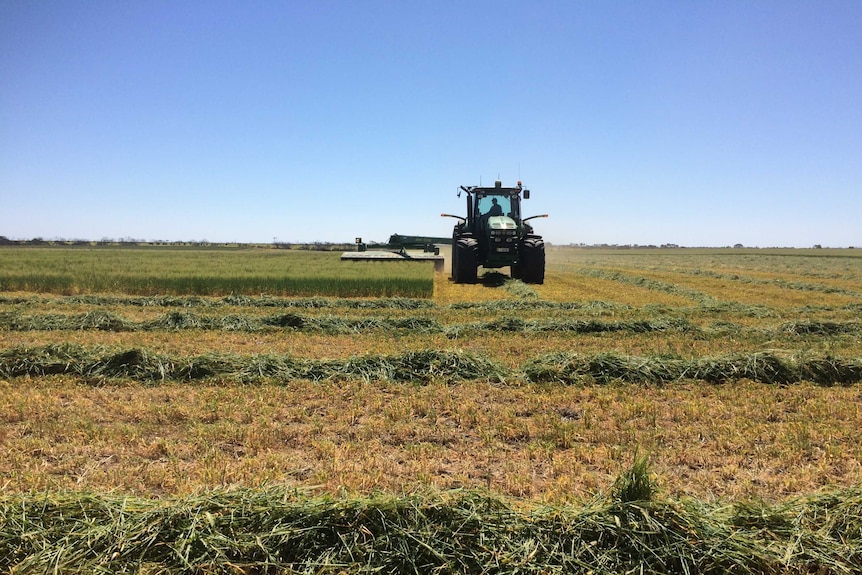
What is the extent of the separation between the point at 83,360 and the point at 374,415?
447cm

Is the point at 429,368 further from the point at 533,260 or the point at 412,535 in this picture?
the point at 533,260

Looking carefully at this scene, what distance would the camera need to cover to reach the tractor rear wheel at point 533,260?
19062 mm

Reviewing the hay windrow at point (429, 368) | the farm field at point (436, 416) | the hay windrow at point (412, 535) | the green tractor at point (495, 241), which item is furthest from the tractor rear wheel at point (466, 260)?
the hay windrow at point (412, 535)

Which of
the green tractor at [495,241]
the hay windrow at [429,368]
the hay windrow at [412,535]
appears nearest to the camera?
the hay windrow at [412,535]

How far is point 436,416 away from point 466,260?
13.7 m

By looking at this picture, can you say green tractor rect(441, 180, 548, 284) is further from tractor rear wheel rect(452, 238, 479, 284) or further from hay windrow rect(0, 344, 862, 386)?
hay windrow rect(0, 344, 862, 386)

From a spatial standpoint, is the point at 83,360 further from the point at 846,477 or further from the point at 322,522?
the point at 846,477

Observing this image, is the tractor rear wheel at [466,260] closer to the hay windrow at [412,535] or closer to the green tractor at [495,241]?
the green tractor at [495,241]

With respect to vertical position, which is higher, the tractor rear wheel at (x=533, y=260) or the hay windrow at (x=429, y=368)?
the tractor rear wheel at (x=533, y=260)

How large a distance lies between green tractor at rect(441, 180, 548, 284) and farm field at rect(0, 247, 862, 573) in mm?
7257

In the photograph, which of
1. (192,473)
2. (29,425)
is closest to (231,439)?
(192,473)

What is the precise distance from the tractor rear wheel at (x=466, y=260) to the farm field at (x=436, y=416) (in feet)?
23.5

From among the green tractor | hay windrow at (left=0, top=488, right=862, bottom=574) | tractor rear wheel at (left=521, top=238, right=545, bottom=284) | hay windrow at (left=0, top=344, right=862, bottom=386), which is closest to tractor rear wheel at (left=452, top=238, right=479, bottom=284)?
the green tractor

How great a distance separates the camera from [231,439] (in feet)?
15.4
